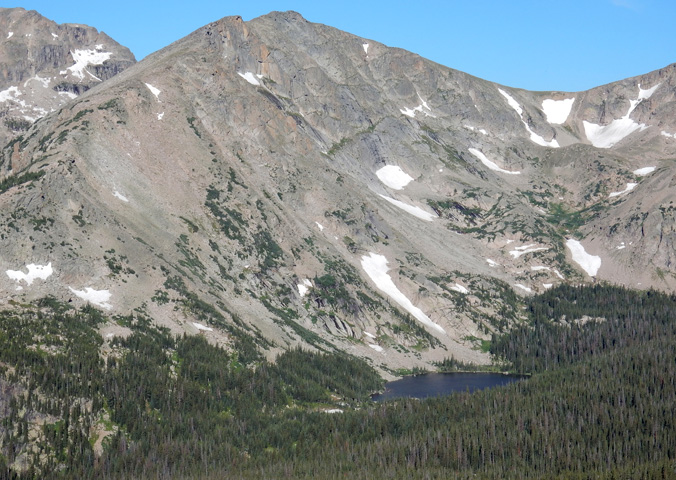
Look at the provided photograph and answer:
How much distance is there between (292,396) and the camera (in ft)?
489

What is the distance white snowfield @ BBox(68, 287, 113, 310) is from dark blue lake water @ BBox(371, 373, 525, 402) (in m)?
61.9

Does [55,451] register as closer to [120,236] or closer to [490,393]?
[120,236]

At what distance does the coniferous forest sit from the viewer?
365 ft

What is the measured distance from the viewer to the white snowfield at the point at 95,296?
5674 inches

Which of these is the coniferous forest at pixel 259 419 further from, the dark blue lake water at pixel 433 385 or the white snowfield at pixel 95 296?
the dark blue lake water at pixel 433 385

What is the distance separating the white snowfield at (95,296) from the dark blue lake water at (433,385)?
61886 mm

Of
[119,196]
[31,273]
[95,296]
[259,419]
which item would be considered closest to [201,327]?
[95,296]

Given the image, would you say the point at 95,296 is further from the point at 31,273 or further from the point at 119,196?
the point at 119,196

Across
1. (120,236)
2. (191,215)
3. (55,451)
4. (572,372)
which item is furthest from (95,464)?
(572,372)

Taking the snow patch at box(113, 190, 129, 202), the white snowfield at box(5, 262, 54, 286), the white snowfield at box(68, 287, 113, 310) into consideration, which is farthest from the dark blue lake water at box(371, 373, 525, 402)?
the snow patch at box(113, 190, 129, 202)

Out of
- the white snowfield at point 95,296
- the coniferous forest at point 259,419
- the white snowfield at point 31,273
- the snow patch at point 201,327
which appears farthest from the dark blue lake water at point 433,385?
the white snowfield at point 31,273

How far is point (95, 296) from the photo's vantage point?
146 meters

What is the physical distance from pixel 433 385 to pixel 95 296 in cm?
8437

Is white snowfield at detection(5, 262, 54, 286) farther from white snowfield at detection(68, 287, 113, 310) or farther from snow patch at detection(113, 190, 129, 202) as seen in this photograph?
snow patch at detection(113, 190, 129, 202)
